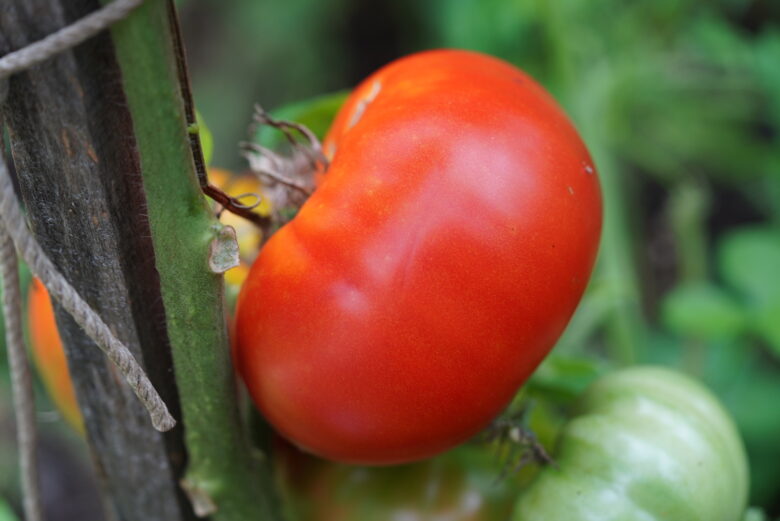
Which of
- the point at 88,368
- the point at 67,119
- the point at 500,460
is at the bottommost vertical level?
the point at 500,460

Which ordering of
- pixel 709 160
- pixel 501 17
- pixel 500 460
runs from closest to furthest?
1. pixel 500 460
2. pixel 501 17
3. pixel 709 160

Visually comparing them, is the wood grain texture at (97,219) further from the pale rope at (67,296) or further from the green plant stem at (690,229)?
the green plant stem at (690,229)

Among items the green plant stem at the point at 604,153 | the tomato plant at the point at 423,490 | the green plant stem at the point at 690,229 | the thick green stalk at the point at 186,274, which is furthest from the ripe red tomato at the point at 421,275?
the green plant stem at the point at 690,229

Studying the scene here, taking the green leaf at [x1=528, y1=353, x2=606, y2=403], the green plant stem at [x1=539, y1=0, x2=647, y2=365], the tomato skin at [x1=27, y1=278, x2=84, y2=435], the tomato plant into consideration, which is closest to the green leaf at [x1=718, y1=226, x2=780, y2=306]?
the green plant stem at [x1=539, y1=0, x2=647, y2=365]

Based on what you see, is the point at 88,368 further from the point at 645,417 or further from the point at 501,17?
the point at 501,17

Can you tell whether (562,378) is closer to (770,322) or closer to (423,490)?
(423,490)

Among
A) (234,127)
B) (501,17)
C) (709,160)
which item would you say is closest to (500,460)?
(501,17)

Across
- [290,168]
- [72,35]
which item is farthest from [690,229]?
[72,35]
